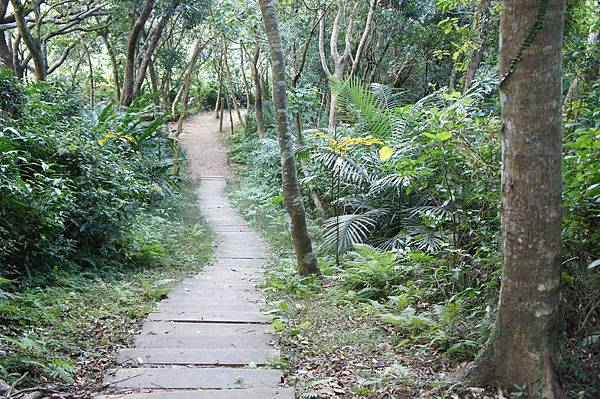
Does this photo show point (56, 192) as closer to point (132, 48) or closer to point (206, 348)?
point (206, 348)

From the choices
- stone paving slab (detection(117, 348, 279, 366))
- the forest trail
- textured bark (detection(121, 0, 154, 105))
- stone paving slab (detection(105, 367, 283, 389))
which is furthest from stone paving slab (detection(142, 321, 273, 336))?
textured bark (detection(121, 0, 154, 105))

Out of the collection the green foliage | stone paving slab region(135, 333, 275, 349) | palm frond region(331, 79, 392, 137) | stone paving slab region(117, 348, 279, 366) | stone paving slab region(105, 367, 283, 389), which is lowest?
stone paving slab region(135, 333, 275, 349)

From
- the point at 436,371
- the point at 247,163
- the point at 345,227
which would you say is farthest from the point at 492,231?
the point at 247,163

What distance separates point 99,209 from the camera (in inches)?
258

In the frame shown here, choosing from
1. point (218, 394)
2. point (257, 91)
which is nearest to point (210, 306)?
point (218, 394)

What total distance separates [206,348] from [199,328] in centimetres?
45

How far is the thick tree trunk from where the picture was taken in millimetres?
2799

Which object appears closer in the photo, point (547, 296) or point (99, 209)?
point (547, 296)

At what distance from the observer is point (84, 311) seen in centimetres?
478

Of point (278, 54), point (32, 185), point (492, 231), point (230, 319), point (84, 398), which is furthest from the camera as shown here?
point (278, 54)

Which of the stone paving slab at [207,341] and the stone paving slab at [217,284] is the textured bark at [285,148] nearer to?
the stone paving slab at [217,284]

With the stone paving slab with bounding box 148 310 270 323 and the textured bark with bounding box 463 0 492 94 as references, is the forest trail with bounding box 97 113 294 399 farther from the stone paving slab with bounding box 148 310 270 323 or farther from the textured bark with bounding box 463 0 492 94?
the textured bark with bounding box 463 0 492 94

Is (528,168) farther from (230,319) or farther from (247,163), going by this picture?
(247,163)

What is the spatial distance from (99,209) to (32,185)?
103 cm
